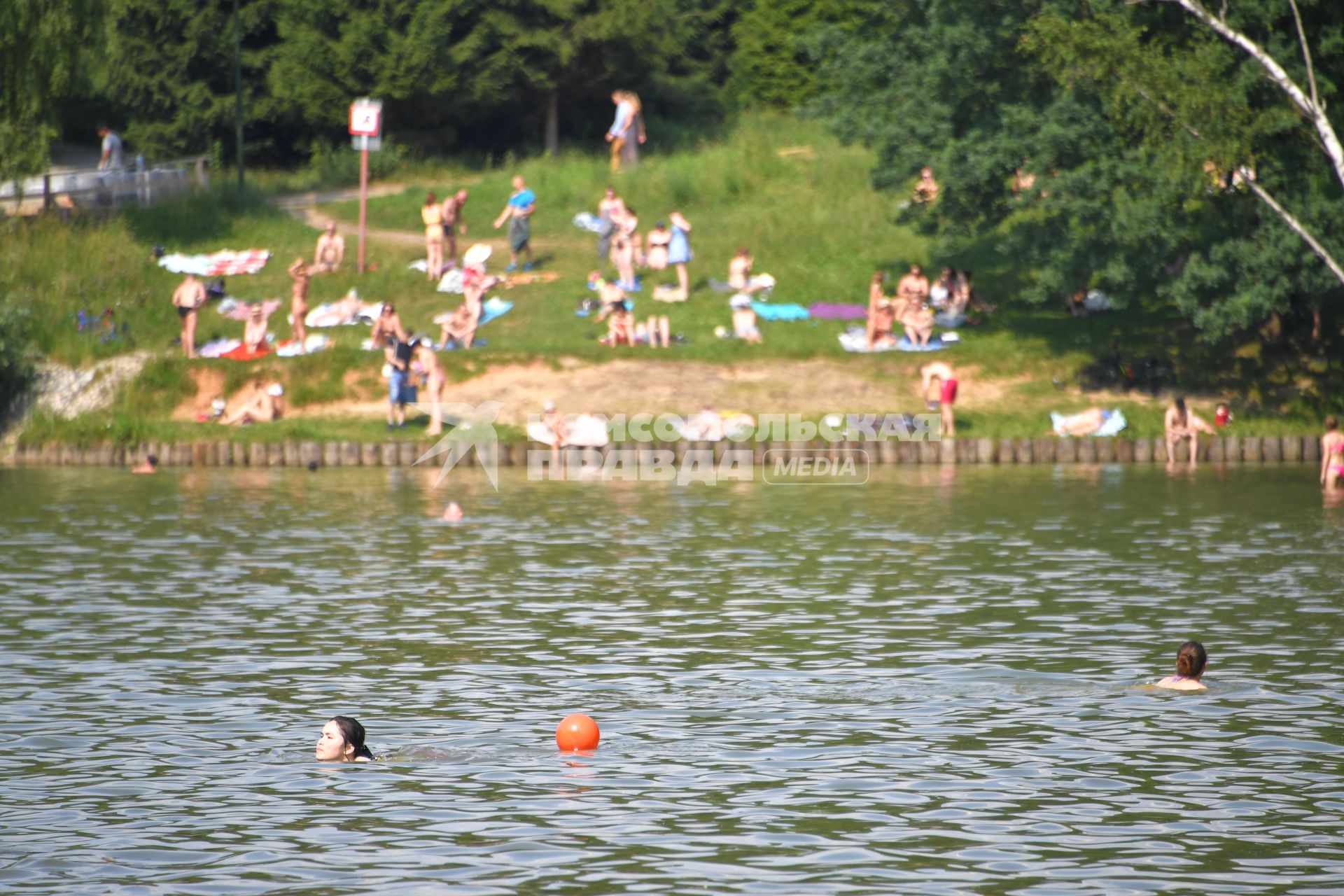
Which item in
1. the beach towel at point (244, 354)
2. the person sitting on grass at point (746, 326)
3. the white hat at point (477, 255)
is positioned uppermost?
the white hat at point (477, 255)

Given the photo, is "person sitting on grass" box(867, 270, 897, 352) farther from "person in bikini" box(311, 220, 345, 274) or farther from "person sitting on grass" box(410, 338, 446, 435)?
"person in bikini" box(311, 220, 345, 274)

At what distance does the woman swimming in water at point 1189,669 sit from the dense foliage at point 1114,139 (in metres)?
18.9

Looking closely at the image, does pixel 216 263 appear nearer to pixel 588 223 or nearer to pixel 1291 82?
pixel 588 223

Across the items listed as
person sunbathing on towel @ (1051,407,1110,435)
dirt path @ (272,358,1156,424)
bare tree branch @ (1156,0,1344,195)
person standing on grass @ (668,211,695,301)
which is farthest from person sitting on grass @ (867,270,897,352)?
bare tree branch @ (1156,0,1344,195)

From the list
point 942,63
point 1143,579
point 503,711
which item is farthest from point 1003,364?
point 503,711

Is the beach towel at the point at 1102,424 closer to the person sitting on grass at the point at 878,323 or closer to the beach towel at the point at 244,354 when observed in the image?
the person sitting on grass at the point at 878,323

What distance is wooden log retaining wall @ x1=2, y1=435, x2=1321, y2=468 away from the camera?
36438 millimetres

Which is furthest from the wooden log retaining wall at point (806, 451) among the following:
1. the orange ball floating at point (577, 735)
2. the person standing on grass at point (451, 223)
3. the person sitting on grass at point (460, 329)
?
the orange ball floating at point (577, 735)

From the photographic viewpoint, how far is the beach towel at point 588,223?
5081 cm

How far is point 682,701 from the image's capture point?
1577 cm

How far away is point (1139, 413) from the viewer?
38.2m

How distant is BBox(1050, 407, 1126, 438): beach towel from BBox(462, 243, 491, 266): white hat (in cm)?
1600

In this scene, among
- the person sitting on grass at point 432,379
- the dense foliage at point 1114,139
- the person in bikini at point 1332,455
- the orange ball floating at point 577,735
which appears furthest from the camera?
the person sitting on grass at point 432,379

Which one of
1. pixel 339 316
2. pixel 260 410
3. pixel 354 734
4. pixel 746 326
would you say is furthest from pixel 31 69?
pixel 354 734
